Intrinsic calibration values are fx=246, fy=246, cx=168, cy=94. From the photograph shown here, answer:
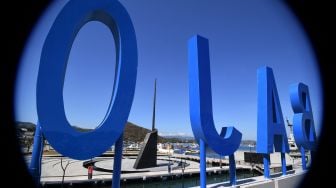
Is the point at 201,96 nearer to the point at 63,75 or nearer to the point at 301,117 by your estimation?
the point at 63,75

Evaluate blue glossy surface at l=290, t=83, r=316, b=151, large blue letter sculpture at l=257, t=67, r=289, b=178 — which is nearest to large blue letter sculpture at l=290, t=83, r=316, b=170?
blue glossy surface at l=290, t=83, r=316, b=151

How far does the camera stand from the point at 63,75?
5648mm

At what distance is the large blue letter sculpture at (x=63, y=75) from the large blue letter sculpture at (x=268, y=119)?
7.84 m

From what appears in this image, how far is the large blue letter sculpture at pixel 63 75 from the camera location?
17.5ft

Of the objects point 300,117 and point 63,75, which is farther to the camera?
point 300,117

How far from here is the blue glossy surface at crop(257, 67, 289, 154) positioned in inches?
477

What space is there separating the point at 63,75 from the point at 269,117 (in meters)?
10.2

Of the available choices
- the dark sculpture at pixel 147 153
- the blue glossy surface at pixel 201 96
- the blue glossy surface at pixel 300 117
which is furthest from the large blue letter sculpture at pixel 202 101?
the dark sculpture at pixel 147 153

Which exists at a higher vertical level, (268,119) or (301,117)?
(301,117)

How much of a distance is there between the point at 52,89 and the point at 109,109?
1700 mm

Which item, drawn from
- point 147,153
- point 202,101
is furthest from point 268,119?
point 147,153

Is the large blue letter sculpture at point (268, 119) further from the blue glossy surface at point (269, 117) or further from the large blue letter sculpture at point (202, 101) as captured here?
the large blue letter sculpture at point (202, 101)

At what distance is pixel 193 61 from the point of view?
370 inches

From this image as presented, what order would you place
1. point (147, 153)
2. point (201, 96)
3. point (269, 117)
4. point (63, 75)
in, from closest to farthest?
point (63, 75)
point (201, 96)
point (269, 117)
point (147, 153)
